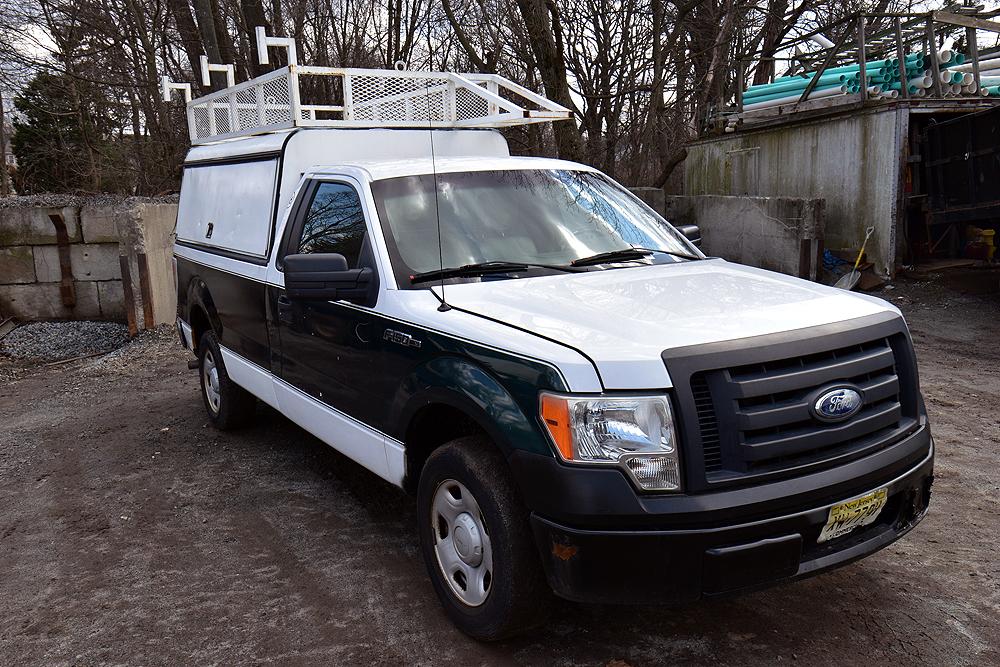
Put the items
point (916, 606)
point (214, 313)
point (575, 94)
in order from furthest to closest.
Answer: point (575, 94)
point (214, 313)
point (916, 606)

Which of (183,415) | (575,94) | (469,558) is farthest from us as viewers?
(575,94)

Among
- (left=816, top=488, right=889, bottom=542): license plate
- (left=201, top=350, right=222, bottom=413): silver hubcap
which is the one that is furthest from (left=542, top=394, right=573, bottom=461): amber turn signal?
(left=201, top=350, right=222, bottom=413): silver hubcap

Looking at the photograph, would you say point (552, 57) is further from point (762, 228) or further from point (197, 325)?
point (197, 325)

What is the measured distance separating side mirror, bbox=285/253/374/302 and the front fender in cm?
57

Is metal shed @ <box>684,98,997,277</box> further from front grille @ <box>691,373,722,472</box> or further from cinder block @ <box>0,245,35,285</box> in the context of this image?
cinder block @ <box>0,245,35,285</box>

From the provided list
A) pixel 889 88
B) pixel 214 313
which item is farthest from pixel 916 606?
pixel 889 88

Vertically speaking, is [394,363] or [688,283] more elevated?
[688,283]

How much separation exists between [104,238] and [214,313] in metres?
6.40

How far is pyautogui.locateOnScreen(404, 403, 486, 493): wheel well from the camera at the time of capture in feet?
12.1

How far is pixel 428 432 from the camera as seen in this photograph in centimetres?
385

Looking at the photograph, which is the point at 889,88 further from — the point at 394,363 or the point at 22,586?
the point at 22,586

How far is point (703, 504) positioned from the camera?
2857mm

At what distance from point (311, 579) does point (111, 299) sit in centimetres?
916

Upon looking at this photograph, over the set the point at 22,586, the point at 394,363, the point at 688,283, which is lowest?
the point at 22,586
